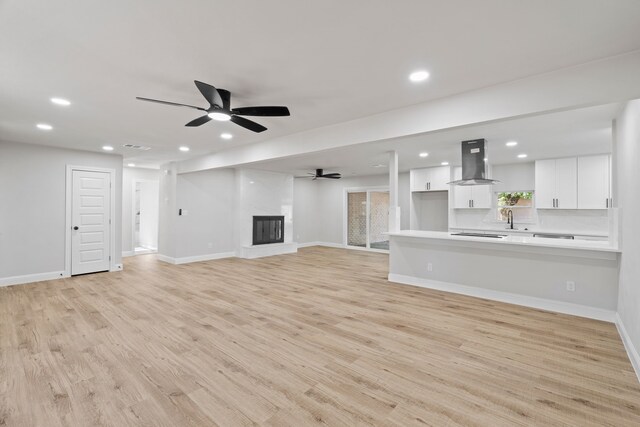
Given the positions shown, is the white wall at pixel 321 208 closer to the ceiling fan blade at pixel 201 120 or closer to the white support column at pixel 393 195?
the white support column at pixel 393 195

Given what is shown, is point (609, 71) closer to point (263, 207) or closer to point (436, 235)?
point (436, 235)

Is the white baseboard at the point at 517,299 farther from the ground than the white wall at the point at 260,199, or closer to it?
closer to it

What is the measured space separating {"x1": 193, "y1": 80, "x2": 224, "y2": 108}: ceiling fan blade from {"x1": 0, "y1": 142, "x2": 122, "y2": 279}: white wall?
508cm

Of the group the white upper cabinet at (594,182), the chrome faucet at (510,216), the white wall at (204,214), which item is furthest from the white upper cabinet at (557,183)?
the white wall at (204,214)

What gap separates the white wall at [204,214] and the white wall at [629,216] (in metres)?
7.69

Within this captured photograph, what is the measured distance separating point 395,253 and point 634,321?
10.3 ft

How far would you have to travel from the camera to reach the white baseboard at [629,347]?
94.9 inches

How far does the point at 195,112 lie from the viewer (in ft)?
12.5

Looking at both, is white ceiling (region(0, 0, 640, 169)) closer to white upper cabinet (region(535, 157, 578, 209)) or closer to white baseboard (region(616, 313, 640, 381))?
white baseboard (region(616, 313, 640, 381))

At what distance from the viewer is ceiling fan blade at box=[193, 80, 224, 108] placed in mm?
2525

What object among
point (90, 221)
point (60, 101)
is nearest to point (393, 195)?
point (60, 101)

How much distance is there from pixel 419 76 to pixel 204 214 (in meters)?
6.55

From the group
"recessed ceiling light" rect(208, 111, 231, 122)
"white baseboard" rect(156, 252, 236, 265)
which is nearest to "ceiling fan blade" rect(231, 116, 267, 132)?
"recessed ceiling light" rect(208, 111, 231, 122)

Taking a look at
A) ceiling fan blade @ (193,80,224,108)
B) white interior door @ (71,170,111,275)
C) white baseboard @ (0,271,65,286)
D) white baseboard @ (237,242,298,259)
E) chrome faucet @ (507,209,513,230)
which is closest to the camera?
ceiling fan blade @ (193,80,224,108)
